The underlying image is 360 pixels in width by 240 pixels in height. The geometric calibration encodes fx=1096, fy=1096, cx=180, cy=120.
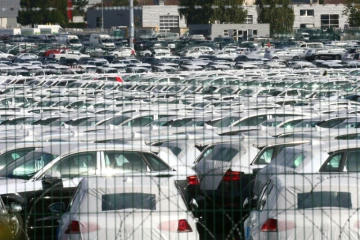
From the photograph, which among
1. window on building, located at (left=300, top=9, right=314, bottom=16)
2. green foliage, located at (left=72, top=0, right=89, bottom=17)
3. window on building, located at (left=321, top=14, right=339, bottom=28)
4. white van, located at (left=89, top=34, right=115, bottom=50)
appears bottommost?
white van, located at (left=89, top=34, right=115, bottom=50)

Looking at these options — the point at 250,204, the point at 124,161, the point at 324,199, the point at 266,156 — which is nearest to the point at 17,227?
the point at 250,204

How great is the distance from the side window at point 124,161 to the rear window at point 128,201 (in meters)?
3.17

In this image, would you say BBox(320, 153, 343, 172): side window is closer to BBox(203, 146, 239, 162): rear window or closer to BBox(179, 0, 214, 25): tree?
BBox(203, 146, 239, 162): rear window

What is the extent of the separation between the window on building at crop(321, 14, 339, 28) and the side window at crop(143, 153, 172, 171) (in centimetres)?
8528

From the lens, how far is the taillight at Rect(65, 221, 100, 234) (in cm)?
910

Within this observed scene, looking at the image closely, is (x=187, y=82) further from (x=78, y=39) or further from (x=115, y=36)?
(x=115, y=36)

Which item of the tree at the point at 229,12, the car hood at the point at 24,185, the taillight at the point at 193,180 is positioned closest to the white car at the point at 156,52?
the tree at the point at 229,12

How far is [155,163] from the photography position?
12.9 metres

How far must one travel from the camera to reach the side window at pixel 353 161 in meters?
12.3

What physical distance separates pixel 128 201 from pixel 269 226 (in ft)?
4.04

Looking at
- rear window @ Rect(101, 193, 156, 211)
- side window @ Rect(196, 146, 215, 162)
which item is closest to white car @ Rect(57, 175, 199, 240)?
rear window @ Rect(101, 193, 156, 211)

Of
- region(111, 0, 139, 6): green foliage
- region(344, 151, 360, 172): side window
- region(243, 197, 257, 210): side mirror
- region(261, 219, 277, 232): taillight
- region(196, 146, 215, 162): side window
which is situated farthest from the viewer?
region(111, 0, 139, 6): green foliage

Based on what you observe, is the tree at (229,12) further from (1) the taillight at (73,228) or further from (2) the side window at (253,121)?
(1) the taillight at (73,228)

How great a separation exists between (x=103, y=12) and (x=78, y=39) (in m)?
22.2
